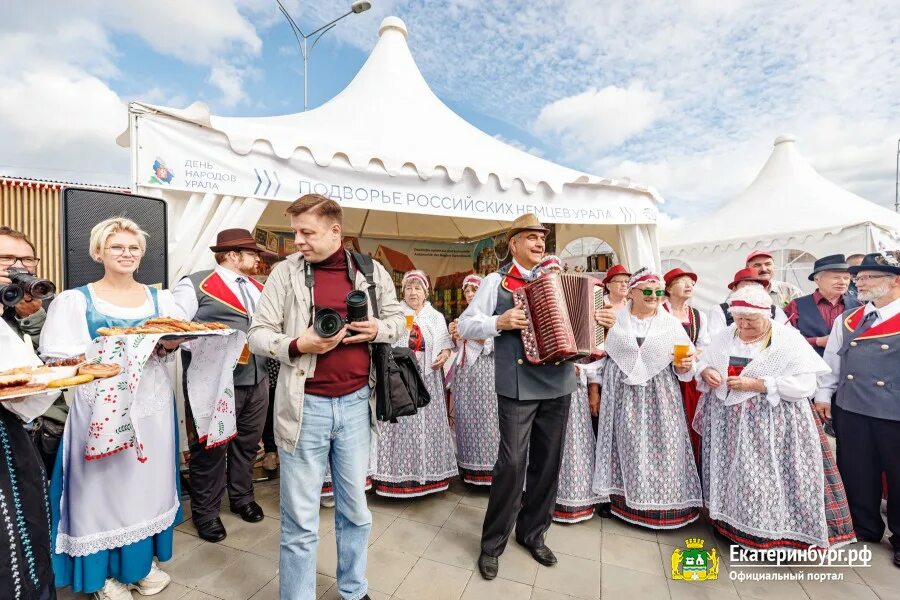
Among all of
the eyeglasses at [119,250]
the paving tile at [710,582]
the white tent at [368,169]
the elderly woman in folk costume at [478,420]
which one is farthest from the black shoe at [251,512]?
the paving tile at [710,582]

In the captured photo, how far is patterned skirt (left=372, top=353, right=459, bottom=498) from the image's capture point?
3.29m

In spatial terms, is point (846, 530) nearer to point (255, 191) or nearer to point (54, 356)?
point (54, 356)

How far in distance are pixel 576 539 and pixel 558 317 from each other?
158 cm

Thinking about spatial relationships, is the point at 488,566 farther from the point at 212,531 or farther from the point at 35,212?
the point at 35,212

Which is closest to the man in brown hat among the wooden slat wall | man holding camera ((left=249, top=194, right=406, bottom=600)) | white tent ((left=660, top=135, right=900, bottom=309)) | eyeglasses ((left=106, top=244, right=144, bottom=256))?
eyeglasses ((left=106, top=244, right=144, bottom=256))

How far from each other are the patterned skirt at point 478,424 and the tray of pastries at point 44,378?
8.35 ft

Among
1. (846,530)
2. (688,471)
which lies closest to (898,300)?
(846,530)

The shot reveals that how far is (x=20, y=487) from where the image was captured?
52.1 inches

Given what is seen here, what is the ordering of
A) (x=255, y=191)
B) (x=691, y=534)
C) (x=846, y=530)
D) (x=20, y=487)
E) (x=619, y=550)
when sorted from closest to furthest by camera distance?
(x=20, y=487), (x=846, y=530), (x=619, y=550), (x=691, y=534), (x=255, y=191)

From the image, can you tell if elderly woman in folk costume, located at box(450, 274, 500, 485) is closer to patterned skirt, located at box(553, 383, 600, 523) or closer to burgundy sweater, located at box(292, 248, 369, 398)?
patterned skirt, located at box(553, 383, 600, 523)

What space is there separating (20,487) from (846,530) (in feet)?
12.9

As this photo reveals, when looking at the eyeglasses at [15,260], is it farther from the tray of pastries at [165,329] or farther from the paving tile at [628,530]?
the paving tile at [628,530]

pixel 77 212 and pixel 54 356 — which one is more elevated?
pixel 77 212

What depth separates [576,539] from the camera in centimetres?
275
